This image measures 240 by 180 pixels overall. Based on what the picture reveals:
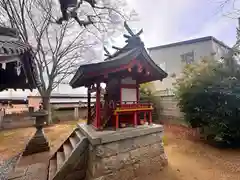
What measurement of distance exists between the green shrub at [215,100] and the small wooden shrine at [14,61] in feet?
21.3

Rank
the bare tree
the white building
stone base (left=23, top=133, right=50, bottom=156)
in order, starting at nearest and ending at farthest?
1. stone base (left=23, top=133, right=50, bottom=156)
2. the bare tree
3. the white building

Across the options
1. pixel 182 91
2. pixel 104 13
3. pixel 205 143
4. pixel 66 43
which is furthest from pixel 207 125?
pixel 66 43

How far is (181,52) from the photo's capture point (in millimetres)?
13984

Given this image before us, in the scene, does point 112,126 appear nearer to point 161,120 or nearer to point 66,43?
point 161,120

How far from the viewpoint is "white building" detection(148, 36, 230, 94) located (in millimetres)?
12289

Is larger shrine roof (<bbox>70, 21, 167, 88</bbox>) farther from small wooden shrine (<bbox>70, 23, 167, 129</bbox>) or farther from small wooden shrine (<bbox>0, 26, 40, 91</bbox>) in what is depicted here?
small wooden shrine (<bbox>0, 26, 40, 91</bbox>)

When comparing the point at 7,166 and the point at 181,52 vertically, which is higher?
the point at 181,52

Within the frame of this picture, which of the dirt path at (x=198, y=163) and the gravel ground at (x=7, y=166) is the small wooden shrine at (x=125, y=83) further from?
the gravel ground at (x=7, y=166)

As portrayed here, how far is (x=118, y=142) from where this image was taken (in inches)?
155

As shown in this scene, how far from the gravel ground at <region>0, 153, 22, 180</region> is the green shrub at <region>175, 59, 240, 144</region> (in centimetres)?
747

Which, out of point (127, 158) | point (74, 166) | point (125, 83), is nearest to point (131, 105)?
point (125, 83)

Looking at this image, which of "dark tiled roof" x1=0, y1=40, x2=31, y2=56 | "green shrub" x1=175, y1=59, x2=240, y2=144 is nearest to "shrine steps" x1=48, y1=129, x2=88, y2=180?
"dark tiled roof" x1=0, y1=40, x2=31, y2=56

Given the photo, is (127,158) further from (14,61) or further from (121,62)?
(14,61)

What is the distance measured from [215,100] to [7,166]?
27.4ft
